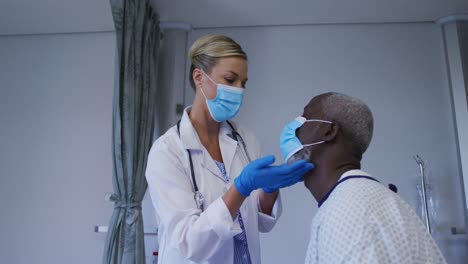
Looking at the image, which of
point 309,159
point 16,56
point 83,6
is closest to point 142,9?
point 83,6

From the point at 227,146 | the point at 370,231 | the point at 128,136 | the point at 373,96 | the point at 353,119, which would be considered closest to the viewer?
the point at 370,231

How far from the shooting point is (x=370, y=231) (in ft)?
2.05

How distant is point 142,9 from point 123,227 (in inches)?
50.4

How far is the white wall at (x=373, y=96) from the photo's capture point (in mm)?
2250

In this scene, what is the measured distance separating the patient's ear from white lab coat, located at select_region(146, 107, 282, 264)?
0.32 metres

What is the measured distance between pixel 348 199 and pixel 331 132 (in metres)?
0.23

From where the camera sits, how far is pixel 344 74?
2.44m

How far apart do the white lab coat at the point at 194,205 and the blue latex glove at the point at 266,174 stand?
80 mm

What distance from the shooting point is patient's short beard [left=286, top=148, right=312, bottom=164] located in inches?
36.3

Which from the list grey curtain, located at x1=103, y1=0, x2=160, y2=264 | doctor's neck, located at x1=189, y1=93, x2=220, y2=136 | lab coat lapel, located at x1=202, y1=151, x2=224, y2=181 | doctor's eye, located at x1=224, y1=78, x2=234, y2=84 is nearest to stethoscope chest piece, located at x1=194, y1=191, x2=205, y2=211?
Result: lab coat lapel, located at x1=202, y1=151, x2=224, y2=181

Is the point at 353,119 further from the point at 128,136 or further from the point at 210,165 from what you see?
the point at 128,136

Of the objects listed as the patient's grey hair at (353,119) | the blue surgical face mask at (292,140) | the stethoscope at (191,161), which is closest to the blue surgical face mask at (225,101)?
the stethoscope at (191,161)

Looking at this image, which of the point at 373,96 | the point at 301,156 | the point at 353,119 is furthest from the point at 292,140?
the point at 373,96

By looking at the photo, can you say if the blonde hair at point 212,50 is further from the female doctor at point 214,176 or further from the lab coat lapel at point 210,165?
the lab coat lapel at point 210,165
